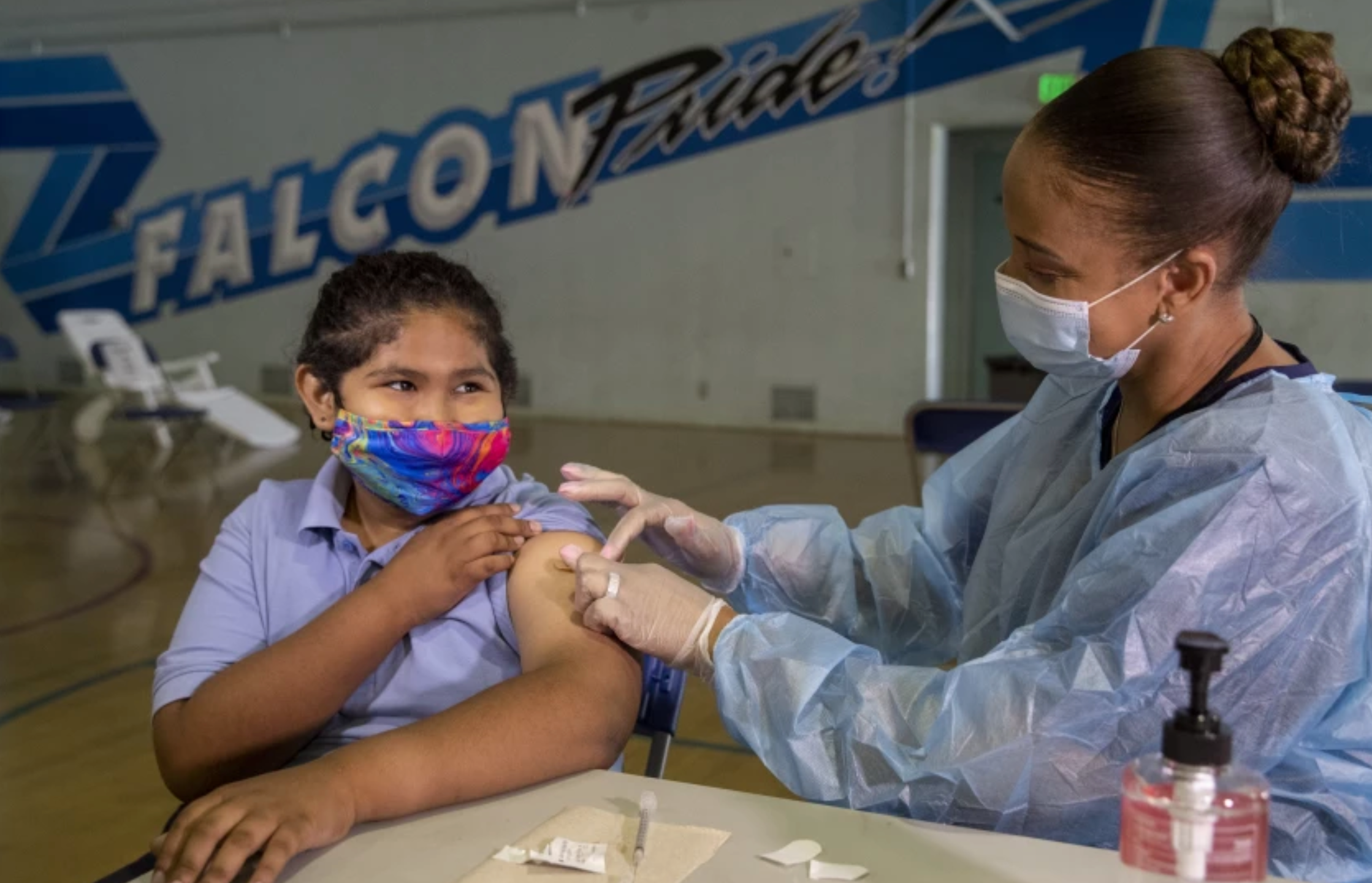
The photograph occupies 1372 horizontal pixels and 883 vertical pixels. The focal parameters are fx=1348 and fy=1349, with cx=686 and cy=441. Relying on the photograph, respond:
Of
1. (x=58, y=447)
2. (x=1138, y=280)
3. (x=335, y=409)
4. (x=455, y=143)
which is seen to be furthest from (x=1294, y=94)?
(x=455, y=143)

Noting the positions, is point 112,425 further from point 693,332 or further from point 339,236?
point 693,332

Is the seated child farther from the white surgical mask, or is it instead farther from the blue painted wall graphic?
the blue painted wall graphic

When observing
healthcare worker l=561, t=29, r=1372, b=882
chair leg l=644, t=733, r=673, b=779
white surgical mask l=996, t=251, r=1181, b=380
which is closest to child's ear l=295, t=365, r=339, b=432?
healthcare worker l=561, t=29, r=1372, b=882

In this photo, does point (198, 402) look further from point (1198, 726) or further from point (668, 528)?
point (1198, 726)

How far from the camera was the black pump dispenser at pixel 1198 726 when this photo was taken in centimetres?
82

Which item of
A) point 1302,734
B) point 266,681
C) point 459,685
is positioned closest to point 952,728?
point 1302,734

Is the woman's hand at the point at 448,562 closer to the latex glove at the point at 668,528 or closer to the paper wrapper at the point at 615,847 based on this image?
the latex glove at the point at 668,528

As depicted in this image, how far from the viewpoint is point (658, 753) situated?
5.53 ft

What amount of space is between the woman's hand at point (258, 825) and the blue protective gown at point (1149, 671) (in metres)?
0.37

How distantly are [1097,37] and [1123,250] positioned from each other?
23.7 ft

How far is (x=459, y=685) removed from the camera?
1.51 meters

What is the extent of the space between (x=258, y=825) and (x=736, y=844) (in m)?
0.39

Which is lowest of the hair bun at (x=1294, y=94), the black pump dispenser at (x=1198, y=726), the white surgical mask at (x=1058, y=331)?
the black pump dispenser at (x=1198, y=726)

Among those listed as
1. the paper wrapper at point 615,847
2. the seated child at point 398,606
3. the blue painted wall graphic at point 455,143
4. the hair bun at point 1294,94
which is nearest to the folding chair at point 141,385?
the blue painted wall graphic at point 455,143
